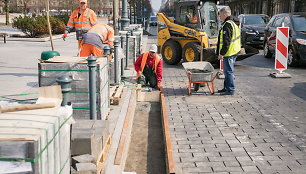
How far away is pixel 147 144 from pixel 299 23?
9.44 m

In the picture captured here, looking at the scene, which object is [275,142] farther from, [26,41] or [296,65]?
[26,41]

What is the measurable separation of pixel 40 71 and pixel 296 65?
10.2 metres

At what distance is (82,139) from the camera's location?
3693mm

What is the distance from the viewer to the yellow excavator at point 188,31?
1232cm

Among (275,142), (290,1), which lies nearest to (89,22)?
(275,142)

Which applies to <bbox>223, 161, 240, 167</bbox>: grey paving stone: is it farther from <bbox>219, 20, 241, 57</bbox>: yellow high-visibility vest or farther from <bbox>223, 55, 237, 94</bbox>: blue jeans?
<bbox>219, 20, 241, 57</bbox>: yellow high-visibility vest

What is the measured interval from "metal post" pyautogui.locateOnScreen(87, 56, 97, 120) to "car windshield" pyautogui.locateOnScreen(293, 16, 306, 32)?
9829 mm

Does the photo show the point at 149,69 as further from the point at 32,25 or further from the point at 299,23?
the point at 32,25

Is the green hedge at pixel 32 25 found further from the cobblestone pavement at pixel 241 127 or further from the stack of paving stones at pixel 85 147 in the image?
the stack of paving stones at pixel 85 147

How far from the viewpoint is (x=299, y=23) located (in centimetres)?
1292

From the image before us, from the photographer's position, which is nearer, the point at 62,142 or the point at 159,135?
the point at 62,142

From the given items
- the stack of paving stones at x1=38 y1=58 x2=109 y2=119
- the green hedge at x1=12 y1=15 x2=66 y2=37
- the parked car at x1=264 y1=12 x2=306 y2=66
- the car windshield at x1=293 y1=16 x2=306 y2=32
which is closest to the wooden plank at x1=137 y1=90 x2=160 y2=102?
the stack of paving stones at x1=38 y1=58 x2=109 y2=119

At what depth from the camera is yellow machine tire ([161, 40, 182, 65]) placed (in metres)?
12.9

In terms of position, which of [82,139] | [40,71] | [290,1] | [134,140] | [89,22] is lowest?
[134,140]
